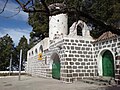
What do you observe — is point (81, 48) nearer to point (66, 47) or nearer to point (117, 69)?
point (66, 47)

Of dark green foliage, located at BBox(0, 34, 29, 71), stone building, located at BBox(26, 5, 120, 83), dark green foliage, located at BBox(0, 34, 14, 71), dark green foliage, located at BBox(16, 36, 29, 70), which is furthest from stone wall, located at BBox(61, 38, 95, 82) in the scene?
dark green foliage, located at BBox(0, 34, 14, 71)

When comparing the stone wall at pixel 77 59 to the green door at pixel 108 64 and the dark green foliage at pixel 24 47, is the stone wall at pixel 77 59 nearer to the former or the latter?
the green door at pixel 108 64

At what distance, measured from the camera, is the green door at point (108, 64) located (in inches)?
463

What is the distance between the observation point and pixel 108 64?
474 inches

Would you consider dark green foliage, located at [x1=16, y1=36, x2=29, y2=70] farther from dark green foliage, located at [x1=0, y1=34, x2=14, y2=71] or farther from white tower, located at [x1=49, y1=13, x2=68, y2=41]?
white tower, located at [x1=49, y1=13, x2=68, y2=41]

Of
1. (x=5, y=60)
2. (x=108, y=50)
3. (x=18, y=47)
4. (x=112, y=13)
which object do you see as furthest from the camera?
(x=18, y=47)

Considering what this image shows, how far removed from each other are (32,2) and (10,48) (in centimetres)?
3768

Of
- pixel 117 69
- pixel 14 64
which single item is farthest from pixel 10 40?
pixel 117 69

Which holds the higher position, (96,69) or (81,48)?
(81,48)

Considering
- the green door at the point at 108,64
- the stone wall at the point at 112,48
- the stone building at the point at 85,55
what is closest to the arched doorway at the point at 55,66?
the stone building at the point at 85,55

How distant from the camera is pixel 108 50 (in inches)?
471

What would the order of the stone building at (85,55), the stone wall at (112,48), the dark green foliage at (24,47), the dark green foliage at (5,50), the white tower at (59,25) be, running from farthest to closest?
the dark green foliage at (24,47) → the dark green foliage at (5,50) → the white tower at (59,25) → the stone building at (85,55) → the stone wall at (112,48)

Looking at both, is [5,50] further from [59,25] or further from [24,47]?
[59,25]

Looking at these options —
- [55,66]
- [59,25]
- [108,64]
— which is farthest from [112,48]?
[59,25]
